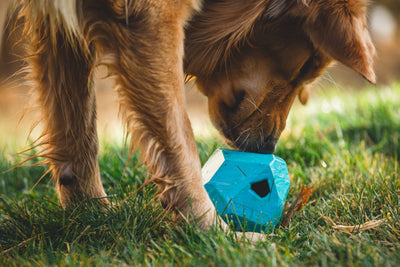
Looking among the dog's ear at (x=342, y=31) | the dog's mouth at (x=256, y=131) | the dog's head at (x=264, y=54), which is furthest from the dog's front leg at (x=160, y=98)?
the dog's ear at (x=342, y=31)

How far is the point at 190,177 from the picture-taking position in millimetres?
1805

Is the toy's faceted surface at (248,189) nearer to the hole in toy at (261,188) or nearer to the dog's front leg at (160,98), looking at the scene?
the hole in toy at (261,188)

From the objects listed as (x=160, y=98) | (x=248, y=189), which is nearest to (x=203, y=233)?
(x=248, y=189)

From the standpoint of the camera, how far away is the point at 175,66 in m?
1.77

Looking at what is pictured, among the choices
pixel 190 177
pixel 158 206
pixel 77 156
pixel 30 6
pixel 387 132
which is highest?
pixel 30 6

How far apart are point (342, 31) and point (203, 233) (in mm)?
1109

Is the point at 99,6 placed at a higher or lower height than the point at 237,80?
higher

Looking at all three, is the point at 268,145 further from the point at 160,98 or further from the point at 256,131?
the point at 160,98

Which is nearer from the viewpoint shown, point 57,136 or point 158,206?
point 158,206

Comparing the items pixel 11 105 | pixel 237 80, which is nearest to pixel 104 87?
pixel 11 105

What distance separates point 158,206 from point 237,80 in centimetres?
81

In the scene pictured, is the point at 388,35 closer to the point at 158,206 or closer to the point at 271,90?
the point at 271,90

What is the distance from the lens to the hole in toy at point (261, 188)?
1.99 metres

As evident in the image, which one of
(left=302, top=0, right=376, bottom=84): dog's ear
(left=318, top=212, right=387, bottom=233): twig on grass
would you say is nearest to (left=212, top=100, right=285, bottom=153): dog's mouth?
(left=302, top=0, right=376, bottom=84): dog's ear
